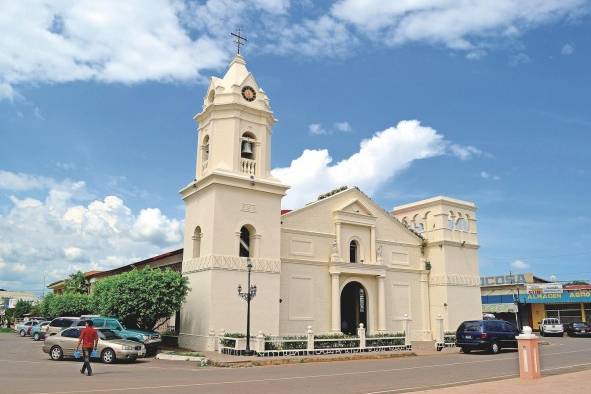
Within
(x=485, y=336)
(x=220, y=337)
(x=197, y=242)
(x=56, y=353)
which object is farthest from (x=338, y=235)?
(x=56, y=353)

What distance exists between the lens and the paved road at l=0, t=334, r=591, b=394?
41.2ft

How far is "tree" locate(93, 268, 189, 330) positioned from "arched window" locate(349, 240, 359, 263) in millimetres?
10080

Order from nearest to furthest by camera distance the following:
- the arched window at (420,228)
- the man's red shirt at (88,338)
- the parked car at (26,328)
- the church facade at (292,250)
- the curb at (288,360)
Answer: the man's red shirt at (88,338) → the curb at (288,360) → the church facade at (292,250) → the arched window at (420,228) → the parked car at (26,328)

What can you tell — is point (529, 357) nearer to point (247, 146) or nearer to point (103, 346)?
point (103, 346)

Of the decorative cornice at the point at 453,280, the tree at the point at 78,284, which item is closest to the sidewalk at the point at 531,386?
the decorative cornice at the point at 453,280

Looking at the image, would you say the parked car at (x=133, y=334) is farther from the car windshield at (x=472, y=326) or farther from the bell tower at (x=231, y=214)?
the car windshield at (x=472, y=326)

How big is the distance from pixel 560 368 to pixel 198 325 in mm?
15036

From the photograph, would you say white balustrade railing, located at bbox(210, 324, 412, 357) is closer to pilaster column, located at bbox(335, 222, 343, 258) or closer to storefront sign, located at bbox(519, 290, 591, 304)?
pilaster column, located at bbox(335, 222, 343, 258)

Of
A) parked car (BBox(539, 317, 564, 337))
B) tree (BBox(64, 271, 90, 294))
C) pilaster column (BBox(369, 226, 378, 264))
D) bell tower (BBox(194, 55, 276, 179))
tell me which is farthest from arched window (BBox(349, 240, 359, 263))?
tree (BBox(64, 271, 90, 294))

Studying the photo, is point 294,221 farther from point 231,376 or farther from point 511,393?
point 511,393

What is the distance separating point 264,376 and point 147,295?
10306mm

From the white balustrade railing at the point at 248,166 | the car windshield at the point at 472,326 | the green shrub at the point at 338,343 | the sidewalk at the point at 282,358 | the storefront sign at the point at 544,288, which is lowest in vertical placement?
the sidewalk at the point at 282,358

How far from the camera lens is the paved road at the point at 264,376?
12.6 m

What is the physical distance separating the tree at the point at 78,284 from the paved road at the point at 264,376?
99.1 feet
